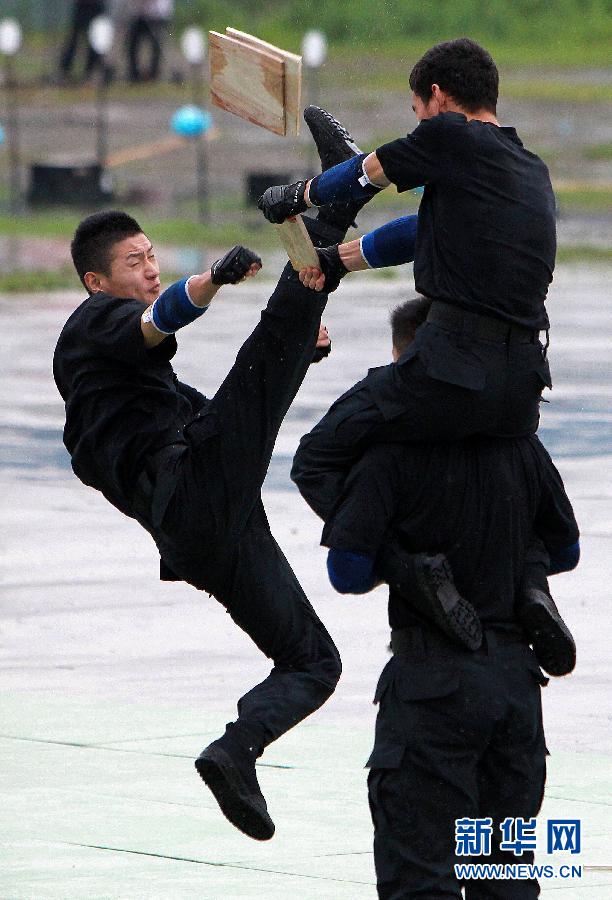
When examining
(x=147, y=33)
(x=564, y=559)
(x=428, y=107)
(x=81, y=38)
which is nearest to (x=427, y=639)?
(x=564, y=559)

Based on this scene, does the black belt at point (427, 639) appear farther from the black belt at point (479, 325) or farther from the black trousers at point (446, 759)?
the black belt at point (479, 325)

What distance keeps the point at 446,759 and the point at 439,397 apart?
2.93ft

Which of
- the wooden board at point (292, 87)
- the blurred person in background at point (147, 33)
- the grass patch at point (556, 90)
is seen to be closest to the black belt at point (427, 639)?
the wooden board at point (292, 87)

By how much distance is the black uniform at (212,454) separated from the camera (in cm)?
662

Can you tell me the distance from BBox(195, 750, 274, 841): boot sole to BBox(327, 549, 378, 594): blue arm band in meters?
1.04

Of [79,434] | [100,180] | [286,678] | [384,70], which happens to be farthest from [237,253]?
[384,70]

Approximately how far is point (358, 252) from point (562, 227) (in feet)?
81.2

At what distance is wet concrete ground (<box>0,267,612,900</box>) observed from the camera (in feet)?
22.4

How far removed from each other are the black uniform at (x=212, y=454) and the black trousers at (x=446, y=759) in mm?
1158

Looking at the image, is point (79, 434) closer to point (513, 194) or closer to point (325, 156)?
point (325, 156)

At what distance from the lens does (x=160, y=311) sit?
6469 mm

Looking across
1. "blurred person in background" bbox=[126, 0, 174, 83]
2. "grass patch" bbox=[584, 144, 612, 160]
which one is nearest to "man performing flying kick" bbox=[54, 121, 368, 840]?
"grass patch" bbox=[584, 144, 612, 160]

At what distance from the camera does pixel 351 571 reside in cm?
547

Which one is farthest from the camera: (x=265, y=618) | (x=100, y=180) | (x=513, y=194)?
(x=100, y=180)
